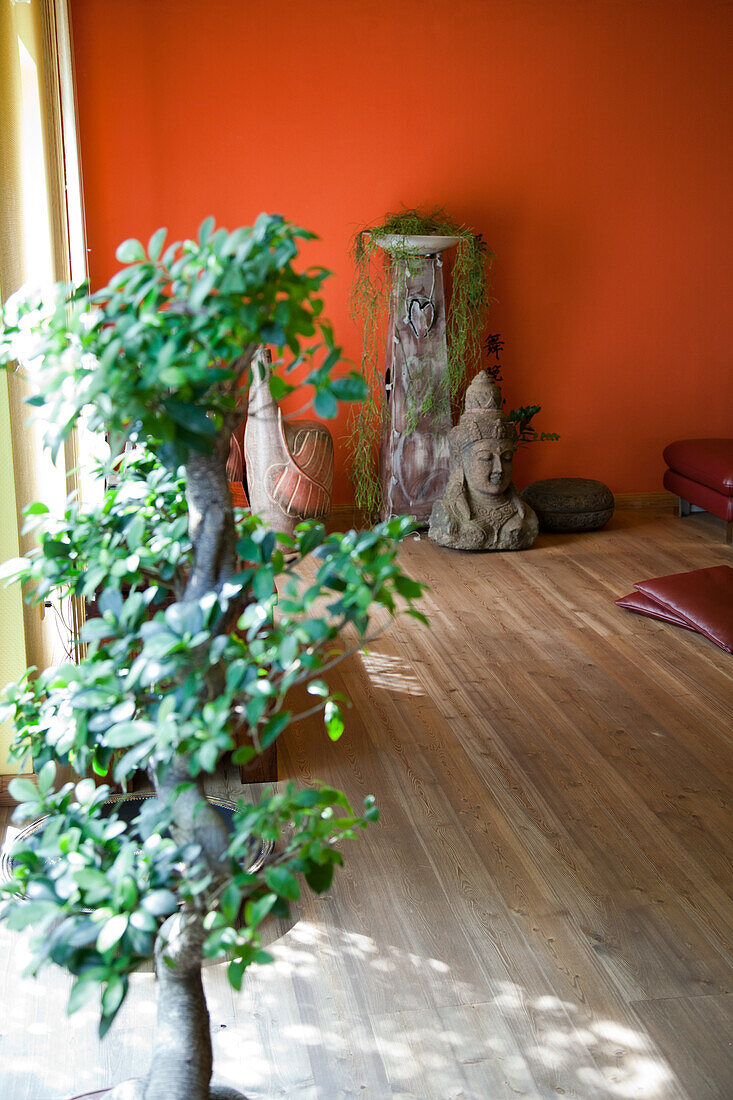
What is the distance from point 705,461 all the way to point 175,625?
4650 mm

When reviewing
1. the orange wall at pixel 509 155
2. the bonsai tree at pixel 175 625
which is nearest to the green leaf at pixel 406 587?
the bonsai tree at pixel 175 625

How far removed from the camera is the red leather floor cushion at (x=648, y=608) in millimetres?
4152

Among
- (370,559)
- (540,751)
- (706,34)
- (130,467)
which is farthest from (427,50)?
(370,559)

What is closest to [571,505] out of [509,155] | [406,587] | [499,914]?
[509,155]

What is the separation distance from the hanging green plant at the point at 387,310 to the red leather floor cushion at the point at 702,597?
163cm

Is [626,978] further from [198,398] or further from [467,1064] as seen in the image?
[198,398]

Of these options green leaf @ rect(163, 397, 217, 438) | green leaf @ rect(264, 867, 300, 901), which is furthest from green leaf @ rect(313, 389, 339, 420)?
green leaf @ rect(264, 867, 300, 901)

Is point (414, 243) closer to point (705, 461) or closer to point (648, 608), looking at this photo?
point (705, 461)

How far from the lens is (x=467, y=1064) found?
1.88 m

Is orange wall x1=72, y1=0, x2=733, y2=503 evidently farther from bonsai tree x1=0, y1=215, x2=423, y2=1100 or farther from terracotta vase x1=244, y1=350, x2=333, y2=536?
bonsai tree x1=0, y1=215, x2=423, y2=1100

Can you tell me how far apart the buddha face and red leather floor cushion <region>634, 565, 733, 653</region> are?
99 cm

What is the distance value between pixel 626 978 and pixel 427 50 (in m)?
4.70

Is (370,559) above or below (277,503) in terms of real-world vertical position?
above

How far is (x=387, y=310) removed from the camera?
555cm
